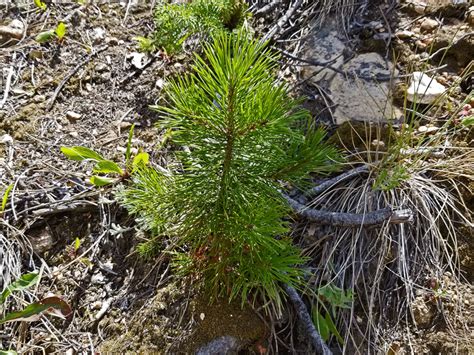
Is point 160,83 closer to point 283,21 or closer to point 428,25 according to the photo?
point 283,21

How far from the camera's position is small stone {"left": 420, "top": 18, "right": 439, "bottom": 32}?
254 cm

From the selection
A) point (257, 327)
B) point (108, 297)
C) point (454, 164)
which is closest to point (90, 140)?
point (108, 297)

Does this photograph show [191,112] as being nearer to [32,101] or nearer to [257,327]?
[257,327]

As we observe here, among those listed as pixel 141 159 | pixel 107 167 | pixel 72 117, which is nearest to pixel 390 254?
pixel 141 159

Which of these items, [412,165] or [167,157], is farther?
[167,157]

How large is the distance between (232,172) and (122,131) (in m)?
1.19

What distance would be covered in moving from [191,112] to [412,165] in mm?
1047

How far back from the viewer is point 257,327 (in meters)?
1.87

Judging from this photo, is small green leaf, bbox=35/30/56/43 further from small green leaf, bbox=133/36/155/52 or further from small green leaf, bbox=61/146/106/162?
small green leaf, bbox=61/146/106/162

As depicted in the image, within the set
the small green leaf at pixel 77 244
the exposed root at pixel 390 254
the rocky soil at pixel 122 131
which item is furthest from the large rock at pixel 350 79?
the small green leaf at pixel 77 244

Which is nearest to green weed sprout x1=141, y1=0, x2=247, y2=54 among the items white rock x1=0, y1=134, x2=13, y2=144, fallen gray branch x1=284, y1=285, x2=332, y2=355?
white rock x1=0, y1=134, x2=13, y2=144

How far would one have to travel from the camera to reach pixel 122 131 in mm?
2535

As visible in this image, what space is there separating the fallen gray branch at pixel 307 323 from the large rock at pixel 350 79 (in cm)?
92

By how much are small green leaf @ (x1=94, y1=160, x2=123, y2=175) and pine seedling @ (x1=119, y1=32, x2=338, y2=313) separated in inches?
13.2
